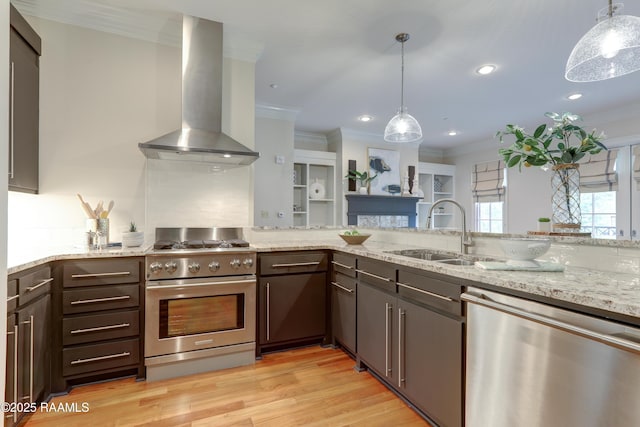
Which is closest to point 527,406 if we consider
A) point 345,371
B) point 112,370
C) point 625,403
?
point 625,403

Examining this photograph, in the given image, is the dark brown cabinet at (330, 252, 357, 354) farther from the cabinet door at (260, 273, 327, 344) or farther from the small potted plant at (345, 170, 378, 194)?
the small potted plant at (345, 170, 378, 194)

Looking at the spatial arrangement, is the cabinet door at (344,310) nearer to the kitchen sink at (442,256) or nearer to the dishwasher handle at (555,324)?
the kitchen sink at (442,256)

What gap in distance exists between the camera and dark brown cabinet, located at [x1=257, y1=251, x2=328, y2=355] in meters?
2.54

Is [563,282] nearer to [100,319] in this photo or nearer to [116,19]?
[100,319]

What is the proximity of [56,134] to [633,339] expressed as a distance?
11.3ft

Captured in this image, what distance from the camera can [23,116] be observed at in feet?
7.24

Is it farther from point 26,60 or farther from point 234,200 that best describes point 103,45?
point 234,200

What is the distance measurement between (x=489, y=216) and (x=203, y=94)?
5.95 meters

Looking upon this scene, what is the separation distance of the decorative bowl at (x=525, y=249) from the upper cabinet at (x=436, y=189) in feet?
17.7

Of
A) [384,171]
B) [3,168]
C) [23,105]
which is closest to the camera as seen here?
[3,168]

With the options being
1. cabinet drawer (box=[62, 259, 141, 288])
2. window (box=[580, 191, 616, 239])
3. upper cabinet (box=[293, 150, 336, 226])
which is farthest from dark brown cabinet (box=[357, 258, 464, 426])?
window (box=[580, 191, 616, 239])

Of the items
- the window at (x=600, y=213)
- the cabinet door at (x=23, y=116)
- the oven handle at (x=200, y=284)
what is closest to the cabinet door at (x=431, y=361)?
the oven handle at (x=200, y=284)

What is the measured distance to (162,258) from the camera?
222 centimetres

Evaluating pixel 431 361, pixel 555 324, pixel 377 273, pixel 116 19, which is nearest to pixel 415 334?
pixel 431 361
